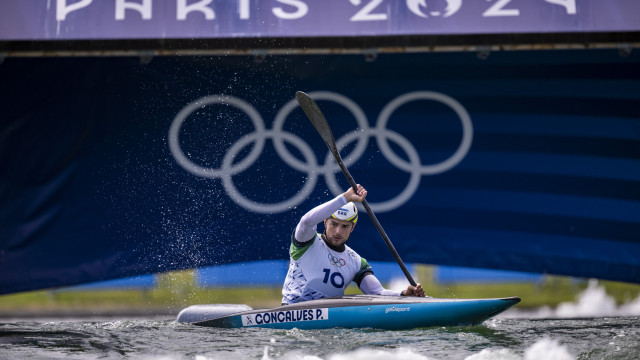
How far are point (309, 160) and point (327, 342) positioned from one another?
3195 mm

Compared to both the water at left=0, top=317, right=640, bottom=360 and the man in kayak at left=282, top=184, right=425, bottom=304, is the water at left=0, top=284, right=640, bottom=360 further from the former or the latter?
the man in kayak at left=282, top=184, right=425, bottom=304

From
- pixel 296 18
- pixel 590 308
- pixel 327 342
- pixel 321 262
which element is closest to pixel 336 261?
pixel 321 262

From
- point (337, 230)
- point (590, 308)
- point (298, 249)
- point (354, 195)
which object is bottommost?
point (590, 308)

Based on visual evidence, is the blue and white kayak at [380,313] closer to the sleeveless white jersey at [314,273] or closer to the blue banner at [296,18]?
the sleeveless white jersey at [314,273]

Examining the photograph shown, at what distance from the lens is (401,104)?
902cm

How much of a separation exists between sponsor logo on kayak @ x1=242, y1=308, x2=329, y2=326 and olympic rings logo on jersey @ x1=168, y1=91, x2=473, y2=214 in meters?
2.16

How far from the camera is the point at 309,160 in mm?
9023

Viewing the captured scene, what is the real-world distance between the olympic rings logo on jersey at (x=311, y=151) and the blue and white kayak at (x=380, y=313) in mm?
2212

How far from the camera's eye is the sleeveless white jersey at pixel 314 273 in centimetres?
723

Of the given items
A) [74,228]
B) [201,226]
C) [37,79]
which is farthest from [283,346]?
[37,79]

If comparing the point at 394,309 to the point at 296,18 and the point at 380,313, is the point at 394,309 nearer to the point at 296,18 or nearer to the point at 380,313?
the point at 380,313

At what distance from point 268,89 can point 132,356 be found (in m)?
3.89

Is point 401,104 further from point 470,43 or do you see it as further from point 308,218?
point 308,218

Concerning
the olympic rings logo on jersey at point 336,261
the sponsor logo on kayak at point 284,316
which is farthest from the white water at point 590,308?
the sponsor logo on kayak at point 284,316
